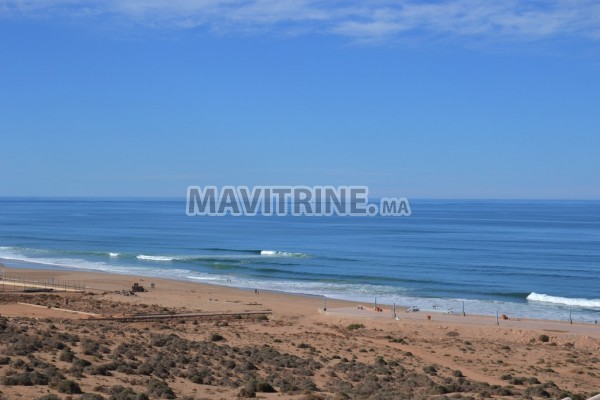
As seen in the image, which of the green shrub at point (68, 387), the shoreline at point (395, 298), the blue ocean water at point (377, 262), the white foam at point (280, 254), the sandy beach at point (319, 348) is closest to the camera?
the green shrub at point (68, 387)

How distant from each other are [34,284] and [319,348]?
31.4m

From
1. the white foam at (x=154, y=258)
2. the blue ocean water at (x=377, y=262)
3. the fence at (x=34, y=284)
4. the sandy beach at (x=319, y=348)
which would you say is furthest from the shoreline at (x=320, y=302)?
the white foam at (x=154, y=258)

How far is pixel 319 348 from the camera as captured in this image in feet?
94.5

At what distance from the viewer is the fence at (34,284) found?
1971 inches

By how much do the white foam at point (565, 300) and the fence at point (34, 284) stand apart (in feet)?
105

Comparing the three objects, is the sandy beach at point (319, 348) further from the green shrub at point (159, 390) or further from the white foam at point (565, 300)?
the white foam at point (565, 300)

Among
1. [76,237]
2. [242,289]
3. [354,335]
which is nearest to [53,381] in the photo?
[354,335]

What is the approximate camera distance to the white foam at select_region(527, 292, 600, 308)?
49.2 meters

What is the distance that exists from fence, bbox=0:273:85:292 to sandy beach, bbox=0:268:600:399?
3.99ft

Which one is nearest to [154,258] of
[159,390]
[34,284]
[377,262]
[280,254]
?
[280,254]

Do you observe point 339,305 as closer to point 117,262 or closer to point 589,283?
point 589,283

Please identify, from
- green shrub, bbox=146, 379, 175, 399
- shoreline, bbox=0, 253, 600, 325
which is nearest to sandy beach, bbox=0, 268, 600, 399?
green shrub, bbox=146, 379, 175, 399

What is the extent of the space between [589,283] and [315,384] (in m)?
44.3

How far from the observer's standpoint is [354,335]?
3481 centimetres
